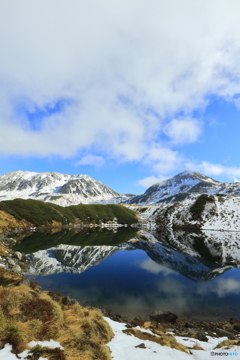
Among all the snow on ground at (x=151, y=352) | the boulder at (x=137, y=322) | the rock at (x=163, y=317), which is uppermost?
the snow on ground at (x=151, y=352)

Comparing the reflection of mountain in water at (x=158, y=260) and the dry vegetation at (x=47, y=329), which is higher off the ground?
the dry vegetation at (x=47, y=329)

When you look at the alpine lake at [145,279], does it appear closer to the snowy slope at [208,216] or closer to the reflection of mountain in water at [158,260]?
the reflection of mountain in water at [158,260]

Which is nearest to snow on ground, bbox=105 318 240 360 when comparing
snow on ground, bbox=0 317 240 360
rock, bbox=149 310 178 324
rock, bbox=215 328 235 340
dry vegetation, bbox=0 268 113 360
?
snow on ground, bbox=0 317 240 360

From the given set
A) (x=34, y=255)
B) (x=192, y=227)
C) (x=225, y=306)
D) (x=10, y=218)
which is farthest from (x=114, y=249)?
(x=192, y=227)

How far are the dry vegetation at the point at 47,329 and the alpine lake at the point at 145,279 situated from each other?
1049 centimetres

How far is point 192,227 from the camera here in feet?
383

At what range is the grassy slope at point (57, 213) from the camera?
4242 inches

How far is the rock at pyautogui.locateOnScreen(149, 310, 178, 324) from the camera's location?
1948 cm

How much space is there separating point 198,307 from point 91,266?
919 inches

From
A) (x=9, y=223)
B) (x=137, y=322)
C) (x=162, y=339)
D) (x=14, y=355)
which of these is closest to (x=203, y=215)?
(x=9, y=223)

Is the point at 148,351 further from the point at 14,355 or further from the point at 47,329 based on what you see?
the point at 14,355

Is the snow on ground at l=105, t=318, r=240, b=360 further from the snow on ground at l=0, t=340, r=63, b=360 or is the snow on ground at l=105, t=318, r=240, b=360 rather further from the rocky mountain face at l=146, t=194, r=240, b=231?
the rocky mountain face at l=146, t=194, r=240, b=231

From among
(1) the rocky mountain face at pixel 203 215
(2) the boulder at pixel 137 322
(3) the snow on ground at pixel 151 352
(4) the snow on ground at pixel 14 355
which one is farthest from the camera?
(1) the rocky mountain face at pixel 203 215

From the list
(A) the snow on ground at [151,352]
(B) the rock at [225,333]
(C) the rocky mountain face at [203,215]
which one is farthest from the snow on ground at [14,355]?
(C) the rocky mountain face at [203,215]
